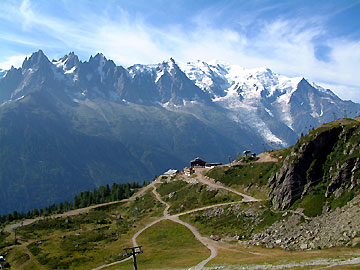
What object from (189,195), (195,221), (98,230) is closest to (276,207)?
(195,221)

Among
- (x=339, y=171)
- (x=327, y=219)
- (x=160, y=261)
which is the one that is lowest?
(x=160, y=261)

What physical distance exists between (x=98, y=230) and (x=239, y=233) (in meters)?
64.1

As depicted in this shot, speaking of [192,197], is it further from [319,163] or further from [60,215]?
[60,215]

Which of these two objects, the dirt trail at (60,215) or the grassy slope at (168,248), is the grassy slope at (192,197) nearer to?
the grassy slope at (168,248)

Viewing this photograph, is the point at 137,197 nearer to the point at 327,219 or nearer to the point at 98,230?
the point at 98,230

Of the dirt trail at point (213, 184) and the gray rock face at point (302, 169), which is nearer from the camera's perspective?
the gray rock face at point (302, 169)

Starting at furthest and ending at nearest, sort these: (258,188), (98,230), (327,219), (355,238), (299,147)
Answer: (98,230) → (258,188) → (299,147) → (327,219) → (355,238)

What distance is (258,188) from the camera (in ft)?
430

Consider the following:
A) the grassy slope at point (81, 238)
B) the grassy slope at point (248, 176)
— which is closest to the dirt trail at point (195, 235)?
the grassy slope at point (81, 238)

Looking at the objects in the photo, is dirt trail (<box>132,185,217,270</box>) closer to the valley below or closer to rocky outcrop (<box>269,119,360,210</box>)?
the valley below

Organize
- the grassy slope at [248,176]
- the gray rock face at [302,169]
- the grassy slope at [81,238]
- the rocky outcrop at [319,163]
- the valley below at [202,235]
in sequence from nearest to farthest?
the valley below at [202,235] → the rocky outcrop at [319,163] → the gray rock face at [302,169] → the grassy slope at [81,238] → the grassy slope at [248,176]

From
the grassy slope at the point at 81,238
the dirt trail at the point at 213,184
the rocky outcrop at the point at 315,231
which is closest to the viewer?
the rocky outcrop at the point at 315,231

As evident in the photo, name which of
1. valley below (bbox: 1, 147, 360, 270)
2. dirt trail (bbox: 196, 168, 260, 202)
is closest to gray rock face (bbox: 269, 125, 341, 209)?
valley below (bbox: 1, 147, 360, 270)

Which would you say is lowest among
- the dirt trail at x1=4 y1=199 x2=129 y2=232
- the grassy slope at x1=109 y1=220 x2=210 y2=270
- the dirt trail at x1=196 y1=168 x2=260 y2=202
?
the grassy slope at x1=109 y1=220 x2=210 y2=270
